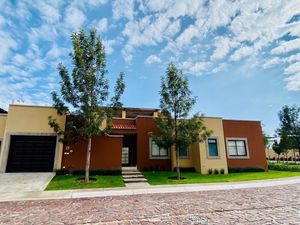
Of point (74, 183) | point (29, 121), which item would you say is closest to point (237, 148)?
point (74, 183)

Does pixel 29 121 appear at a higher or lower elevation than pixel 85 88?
lower

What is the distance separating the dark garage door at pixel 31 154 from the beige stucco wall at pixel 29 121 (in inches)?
16.9

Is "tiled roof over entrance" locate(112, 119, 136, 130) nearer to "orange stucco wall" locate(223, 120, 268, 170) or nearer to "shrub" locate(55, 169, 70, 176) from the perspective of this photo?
"shrub" locate(55, 169, 70, 176)

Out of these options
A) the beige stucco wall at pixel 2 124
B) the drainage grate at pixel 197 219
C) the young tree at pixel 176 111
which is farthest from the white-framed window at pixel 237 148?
the beige stucco wall at pixel 2 124

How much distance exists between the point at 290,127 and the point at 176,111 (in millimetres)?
26119

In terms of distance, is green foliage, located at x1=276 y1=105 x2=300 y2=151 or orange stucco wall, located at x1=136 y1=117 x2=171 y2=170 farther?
green foliage, located at x1=276 y1=105 x2=300 y2=151

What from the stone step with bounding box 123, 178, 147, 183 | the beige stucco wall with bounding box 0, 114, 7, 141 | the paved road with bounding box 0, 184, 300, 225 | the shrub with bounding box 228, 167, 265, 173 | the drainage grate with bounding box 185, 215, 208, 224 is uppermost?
the beige stucco wall with bounding box 0, 114, 7, 141

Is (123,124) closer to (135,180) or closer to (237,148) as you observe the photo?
(135,180)

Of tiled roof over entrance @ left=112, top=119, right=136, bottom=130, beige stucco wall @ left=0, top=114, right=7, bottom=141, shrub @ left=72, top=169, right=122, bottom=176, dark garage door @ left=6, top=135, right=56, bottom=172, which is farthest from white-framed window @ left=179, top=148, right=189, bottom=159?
beige stucco wall @ left=0, top=114, right=7, bottom=141

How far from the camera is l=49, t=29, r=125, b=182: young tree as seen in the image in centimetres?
1408

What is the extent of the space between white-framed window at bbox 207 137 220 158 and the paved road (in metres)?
9.03

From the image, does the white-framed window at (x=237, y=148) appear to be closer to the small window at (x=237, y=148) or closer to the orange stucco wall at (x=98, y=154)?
the small window at (x=237, y=148)

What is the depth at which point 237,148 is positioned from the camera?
20984mm

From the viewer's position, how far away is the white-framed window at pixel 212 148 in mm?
19172
